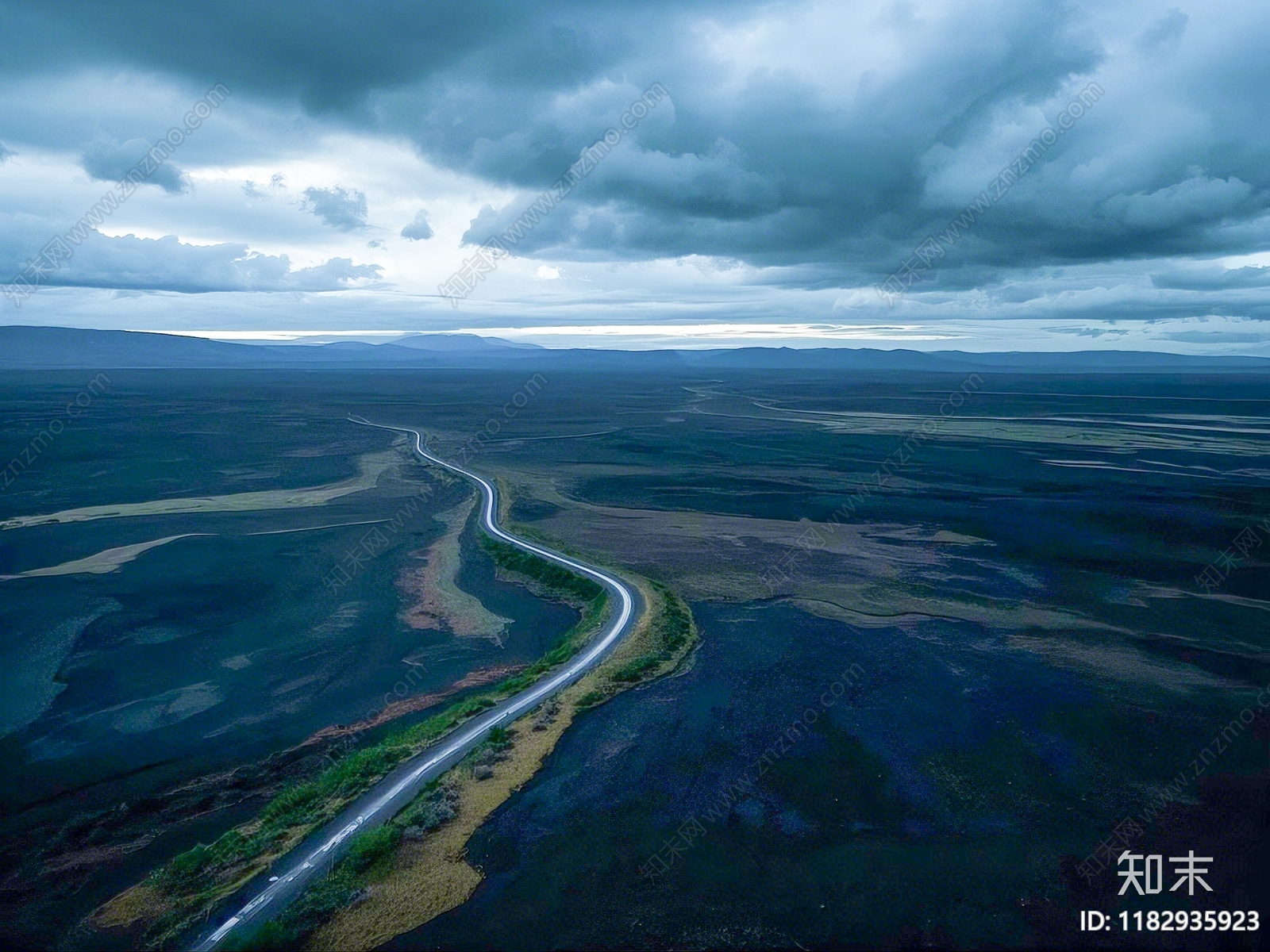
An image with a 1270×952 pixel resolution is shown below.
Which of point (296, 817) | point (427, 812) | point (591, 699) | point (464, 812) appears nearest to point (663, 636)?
point (591, 699)

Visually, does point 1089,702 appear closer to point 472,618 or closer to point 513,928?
point 513,928

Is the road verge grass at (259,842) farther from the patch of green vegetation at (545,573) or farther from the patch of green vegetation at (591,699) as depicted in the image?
the patch of green vegetation at (545,573)

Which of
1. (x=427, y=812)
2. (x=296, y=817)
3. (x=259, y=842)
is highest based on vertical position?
(x=427, y=812)

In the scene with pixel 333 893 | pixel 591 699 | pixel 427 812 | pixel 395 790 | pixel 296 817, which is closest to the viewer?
pixel 333 893

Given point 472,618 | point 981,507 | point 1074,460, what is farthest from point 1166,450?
point 472,618

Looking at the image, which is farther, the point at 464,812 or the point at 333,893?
the point at 464,812

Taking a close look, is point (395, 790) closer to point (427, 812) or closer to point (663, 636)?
point (427, 812)

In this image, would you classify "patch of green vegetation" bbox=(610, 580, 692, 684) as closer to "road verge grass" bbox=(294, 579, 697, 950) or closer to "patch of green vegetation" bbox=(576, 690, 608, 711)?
"road verge grass" bbox=(294, 579, 697, 950)

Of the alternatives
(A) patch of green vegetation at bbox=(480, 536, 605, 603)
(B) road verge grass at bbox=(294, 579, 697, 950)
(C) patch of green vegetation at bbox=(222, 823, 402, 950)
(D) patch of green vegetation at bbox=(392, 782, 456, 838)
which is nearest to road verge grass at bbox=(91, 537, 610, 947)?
(C) patch of green vegetation at bbox=(222, 823, 402, 950)

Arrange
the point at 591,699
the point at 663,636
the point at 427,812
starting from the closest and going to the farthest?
the point at 427,812
the point at 591,699
the point at 663,636
